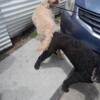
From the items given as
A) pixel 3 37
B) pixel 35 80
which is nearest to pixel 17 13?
pixel 3 37

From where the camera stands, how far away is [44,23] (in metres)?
4.36

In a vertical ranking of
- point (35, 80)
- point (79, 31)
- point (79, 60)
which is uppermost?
point (79, 31)

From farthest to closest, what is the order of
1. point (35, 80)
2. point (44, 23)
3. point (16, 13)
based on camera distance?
point (16, 13) < point (44, 23) < point (35, 80)

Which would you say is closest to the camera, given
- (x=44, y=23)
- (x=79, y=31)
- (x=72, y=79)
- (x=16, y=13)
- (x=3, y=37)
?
(x=72, y=79)

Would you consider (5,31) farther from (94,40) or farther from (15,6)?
(94,40)

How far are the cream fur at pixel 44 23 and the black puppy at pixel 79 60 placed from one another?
11.2 inches

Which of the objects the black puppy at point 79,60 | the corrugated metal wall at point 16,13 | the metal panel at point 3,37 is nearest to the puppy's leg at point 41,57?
the black puppy at point 79,60

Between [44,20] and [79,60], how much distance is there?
50.6 inches

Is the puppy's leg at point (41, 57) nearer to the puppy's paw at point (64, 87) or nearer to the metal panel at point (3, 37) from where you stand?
the puppy's paw at point (64, 87)

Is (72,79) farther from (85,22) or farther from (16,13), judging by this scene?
(16,13)

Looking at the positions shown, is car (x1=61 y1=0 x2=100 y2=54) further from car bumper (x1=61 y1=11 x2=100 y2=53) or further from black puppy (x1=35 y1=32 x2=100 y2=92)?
black puppy (x1=35 y1=32 x2=100 y2=92)

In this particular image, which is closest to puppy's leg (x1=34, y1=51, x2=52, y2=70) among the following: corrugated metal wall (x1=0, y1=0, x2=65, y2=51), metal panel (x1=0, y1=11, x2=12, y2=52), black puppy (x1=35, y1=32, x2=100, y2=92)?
black puppy (x1=35, y1=32, x2=100, y2=92)

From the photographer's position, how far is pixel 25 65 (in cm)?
431

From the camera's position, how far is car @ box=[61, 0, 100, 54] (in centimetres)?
356
